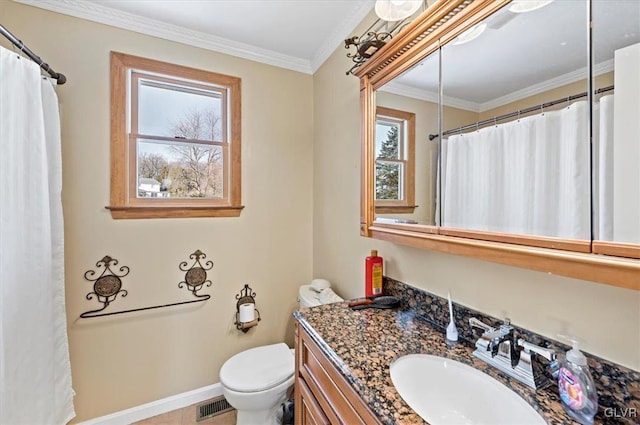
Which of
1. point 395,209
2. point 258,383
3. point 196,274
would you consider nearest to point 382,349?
point 395,209

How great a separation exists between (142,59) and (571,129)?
2.23 metres

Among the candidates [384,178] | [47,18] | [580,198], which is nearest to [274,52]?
[47,18]

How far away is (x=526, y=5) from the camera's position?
0.74m

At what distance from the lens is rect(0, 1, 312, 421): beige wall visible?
162 cm

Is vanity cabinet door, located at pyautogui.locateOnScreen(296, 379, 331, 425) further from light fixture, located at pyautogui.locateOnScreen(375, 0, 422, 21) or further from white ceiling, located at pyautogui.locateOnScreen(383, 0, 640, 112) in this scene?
light fixture, located at pyautogui.locateOnScreen(375, 0, 422, 21)

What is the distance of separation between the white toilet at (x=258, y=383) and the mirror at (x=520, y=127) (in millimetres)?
1138

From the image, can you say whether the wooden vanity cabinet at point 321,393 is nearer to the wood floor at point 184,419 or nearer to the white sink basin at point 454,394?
the white sink basin at point 454,394

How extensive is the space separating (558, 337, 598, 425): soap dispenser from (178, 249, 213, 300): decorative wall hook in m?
1.91

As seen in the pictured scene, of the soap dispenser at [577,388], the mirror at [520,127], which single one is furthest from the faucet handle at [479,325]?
the mirror at [520,127]

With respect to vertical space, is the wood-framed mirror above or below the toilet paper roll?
above

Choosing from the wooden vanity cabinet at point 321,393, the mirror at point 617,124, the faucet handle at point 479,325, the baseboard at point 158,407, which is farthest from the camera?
the baseboard at point 158,407

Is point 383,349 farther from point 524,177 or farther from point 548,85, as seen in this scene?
point 548,85

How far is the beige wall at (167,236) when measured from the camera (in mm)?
1622

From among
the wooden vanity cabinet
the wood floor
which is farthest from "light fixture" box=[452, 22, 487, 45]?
the wood floor
